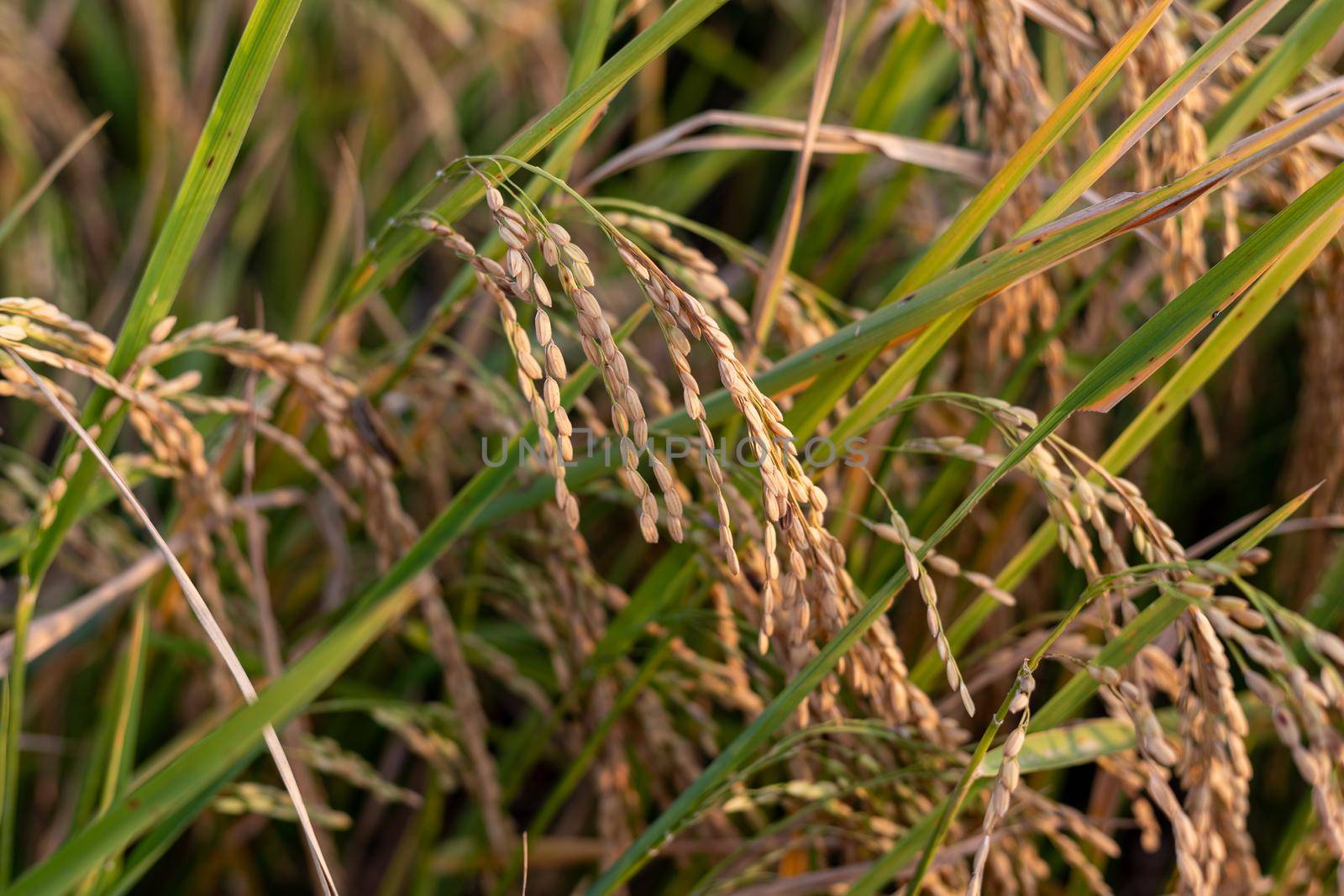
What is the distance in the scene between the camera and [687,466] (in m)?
1.32

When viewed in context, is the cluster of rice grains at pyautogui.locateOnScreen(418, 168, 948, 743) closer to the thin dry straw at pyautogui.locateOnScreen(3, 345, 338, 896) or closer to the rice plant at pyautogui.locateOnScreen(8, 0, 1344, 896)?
the rice plant at pyautogui.locateOnScreen(8, 0, 1344, 896)

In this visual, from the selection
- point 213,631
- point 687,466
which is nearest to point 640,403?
point 213,631

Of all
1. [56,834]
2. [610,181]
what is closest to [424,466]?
[56,834]

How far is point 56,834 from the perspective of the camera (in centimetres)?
140

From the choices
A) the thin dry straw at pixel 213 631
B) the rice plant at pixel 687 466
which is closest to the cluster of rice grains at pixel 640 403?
the rice plant at pixel 687 466

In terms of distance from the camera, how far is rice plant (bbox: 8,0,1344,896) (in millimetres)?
712

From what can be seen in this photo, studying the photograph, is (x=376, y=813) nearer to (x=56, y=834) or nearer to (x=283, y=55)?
(x=56, y=834)

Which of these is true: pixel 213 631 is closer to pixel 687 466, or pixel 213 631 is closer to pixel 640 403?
pixel 640 403

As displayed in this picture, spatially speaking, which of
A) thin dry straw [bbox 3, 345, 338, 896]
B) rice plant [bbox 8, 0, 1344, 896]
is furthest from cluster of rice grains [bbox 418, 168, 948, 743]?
thin dry straw [bbox 3, 345, 338, 896]

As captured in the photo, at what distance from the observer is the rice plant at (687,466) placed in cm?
71

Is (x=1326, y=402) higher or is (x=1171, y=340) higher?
(x=1171, y=340)

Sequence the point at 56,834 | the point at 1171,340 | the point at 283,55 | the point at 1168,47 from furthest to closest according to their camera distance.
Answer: the point at 283,55, the point at 56,834, the point at 1168,47, the point at 1171,340

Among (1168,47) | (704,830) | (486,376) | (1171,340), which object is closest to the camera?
(1171,340)

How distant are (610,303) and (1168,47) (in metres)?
0.93
